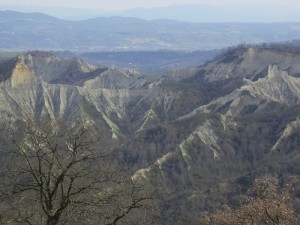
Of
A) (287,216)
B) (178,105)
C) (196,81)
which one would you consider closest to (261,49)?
(196,81)

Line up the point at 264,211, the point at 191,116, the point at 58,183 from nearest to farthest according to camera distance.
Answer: the point at 264,211, the point at 58,183, the point at 191,116

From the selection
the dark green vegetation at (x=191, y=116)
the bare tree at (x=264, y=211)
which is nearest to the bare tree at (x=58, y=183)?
the bare tree at (x=264, y=211)

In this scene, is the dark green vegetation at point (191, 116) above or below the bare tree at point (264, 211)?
below

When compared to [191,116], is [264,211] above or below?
above

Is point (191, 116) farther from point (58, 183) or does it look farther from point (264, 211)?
point (58, 183)

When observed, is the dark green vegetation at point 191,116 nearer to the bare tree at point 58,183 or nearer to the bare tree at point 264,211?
the bare tree at point 58,183

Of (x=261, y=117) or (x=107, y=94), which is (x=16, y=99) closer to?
(x=107, y=94)

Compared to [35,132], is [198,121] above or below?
below

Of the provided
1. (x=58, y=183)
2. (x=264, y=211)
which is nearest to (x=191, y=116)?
(x=264, y=211)
